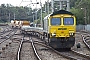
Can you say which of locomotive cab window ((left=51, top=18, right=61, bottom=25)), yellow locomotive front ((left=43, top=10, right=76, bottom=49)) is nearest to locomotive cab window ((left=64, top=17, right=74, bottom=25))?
yellow locomotive front ((left=43, top=10, right=76, bottom=49))

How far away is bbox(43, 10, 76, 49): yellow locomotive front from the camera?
68.0ft

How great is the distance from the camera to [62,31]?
2073 centimetres

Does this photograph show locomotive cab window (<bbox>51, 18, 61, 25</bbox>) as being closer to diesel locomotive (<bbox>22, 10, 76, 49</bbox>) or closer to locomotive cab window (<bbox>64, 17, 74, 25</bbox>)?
diesel locomotive (<bbox>22, 10, 76, 49</bbox>)

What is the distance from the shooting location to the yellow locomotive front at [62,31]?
2072 cm

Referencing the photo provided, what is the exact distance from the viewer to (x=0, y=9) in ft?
426

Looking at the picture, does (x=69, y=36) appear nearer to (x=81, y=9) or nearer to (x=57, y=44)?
(x=57, y=44)

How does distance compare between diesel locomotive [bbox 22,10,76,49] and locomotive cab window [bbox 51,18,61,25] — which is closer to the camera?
diesel locomotive [bbox 22,10,76,49]

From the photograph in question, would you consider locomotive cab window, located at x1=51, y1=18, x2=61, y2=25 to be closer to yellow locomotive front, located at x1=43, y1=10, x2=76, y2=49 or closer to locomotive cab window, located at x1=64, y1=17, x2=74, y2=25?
yellow locomotive front, located at x1=43, y1=10, x2=76, y2=49

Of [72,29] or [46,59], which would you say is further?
[72,29]

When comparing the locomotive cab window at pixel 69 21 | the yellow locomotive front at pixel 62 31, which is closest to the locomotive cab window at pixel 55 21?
the yellow locomotive front at pixel 62 31

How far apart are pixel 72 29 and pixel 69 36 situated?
566 millimetres

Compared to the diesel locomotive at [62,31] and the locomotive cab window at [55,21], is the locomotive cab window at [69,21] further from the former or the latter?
the locomotive cab window at [55,21]

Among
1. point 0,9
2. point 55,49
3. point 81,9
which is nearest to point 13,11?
point 0,9

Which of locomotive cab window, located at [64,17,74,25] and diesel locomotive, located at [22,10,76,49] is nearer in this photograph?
diesel locomotive, located at [22,10,76,49]
